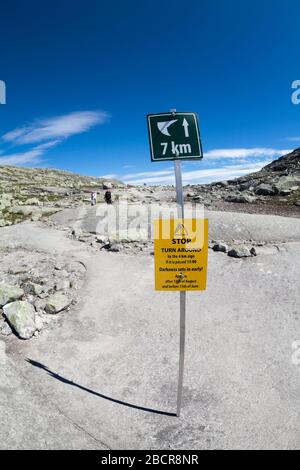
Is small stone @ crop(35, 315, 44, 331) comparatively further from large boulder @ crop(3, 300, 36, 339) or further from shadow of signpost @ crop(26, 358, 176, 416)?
shadow of signpost @ crop(26, 358, 176, 416)

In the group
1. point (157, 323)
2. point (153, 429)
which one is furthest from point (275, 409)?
point (157, 323)

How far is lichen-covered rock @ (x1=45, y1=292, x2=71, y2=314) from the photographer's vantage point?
1171cm

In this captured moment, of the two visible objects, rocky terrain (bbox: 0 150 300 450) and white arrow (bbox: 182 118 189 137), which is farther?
rocky terrain (bbox: 0 150 300 450)

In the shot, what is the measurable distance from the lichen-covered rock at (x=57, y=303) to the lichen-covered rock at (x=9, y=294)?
1.11 metres

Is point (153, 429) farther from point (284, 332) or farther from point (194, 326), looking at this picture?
point (284, 332)

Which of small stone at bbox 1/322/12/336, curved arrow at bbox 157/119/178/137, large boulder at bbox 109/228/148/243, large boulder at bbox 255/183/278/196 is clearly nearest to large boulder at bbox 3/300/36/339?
small stone at bbox 1/322/12/336

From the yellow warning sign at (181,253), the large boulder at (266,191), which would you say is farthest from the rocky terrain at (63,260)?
the yellow warning sign at (181,253)

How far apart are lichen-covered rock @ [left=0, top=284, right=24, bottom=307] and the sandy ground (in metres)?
1.84

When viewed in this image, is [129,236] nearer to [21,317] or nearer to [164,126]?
[21,317]

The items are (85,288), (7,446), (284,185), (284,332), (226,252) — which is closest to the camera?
(7,446)

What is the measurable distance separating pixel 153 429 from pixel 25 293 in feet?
24.8

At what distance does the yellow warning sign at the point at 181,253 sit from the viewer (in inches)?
251

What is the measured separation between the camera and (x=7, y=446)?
6.09 meters
